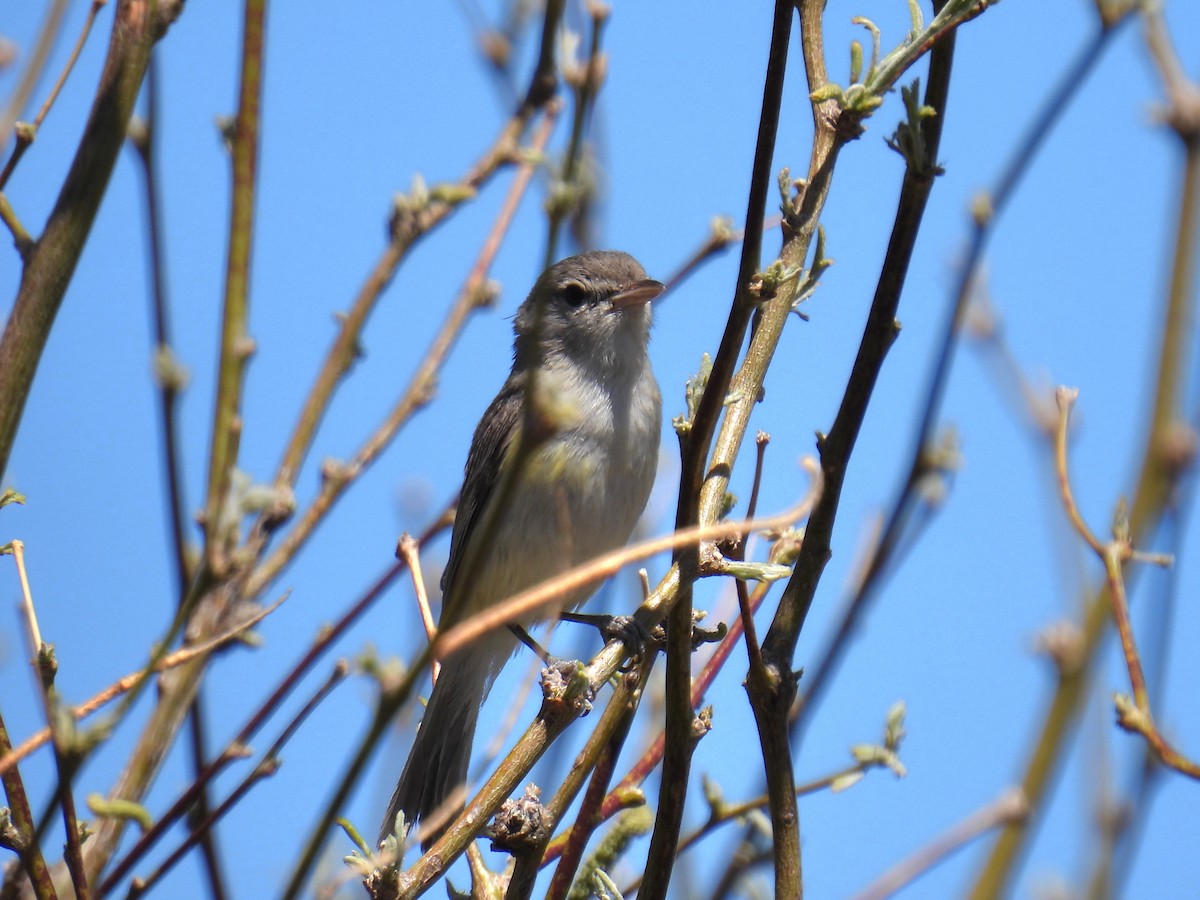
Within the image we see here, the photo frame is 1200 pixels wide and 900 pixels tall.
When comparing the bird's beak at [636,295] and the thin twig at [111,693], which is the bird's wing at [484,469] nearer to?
the bird's beak at [636,295]

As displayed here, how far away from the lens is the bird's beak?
→ 195 inches

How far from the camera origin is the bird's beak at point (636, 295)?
4.96 meters

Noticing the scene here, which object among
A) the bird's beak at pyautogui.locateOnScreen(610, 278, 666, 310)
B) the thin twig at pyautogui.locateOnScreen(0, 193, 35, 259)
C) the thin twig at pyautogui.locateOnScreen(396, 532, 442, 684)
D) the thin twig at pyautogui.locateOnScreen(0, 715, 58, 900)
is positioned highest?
the bird's beak at pyautogui.locateOnScreen(610, 278, 666, 310)

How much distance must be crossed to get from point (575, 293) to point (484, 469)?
86cm

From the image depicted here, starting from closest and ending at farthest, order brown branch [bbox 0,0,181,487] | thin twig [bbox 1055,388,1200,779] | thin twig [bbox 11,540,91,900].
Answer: thin twig [bbox 11,540,91,900] → thin twig [bbox 1055,388,1200,779] → brown branch [bbox 0,0,181,487]

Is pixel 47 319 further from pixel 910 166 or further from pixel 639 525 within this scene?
pixel 639 525

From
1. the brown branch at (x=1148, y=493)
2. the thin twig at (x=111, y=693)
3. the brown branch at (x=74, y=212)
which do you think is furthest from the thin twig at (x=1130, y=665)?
the brown branch at (x=74, y=212)

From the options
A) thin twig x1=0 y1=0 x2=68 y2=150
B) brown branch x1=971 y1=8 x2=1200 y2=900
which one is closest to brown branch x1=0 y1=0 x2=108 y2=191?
thin twig x1=0 y1=0 x2=68 y2=150

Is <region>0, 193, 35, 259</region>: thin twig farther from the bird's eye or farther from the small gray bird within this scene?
the bird's eye

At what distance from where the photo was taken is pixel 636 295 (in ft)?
16.4

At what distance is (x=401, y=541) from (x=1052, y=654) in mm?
1371

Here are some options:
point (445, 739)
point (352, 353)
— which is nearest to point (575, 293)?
point (445, 739)

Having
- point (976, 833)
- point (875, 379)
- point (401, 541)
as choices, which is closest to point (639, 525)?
point (401, 541)

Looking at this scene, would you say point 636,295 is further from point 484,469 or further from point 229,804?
point 229,804
